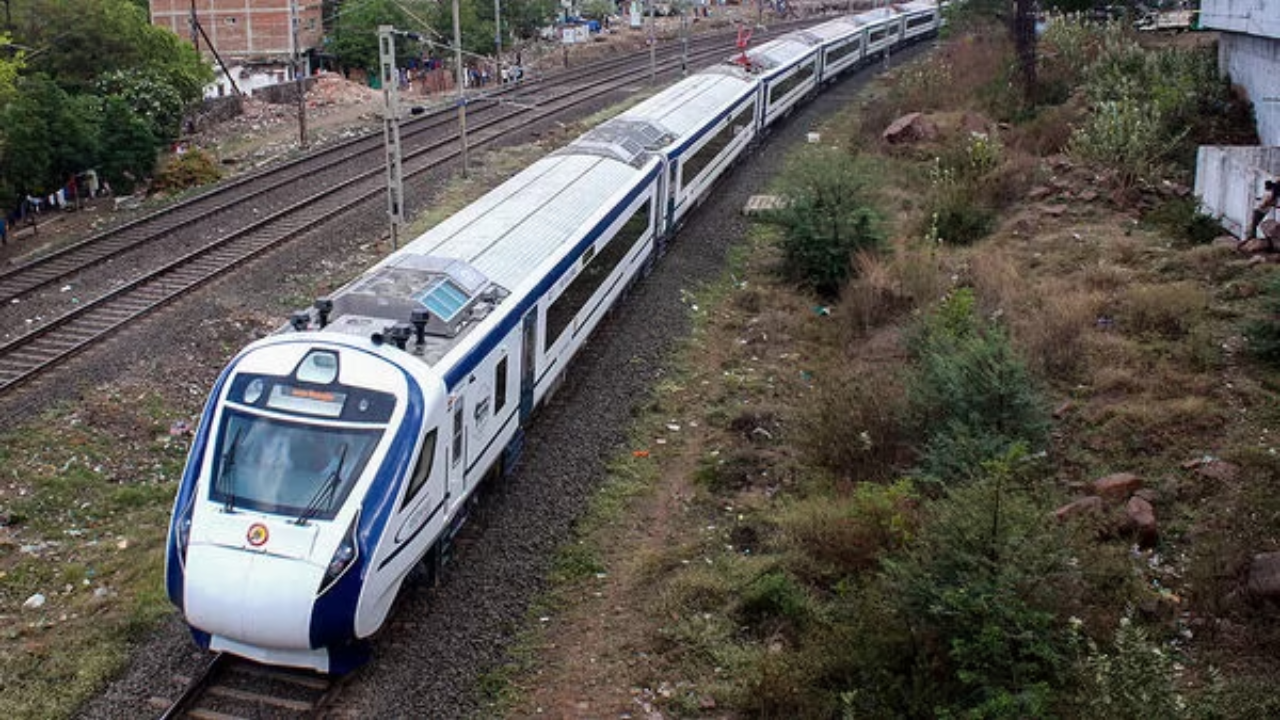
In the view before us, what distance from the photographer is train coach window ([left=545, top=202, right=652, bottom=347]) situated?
14383 millimetres

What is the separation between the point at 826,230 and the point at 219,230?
11882 millimetres

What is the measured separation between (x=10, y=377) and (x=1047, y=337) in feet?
45.7

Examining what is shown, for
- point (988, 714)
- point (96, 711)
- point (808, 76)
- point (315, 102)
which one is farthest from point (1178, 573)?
point (315, 102)

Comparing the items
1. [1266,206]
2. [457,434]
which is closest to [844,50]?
[1266,206]

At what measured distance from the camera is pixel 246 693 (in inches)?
360

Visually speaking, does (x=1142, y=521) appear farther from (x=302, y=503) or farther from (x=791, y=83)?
(x=791, y=83)

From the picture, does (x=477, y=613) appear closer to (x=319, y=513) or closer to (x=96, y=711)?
(x=319, y=513)

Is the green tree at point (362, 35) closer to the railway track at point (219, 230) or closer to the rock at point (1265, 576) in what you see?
the railway track at point (219, 230)

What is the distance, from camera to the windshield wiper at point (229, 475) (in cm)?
934

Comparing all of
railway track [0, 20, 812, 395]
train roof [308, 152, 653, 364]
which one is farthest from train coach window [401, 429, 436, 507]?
railway track [0, 20, 812, 395]

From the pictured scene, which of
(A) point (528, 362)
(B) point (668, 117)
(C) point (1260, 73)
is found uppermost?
(C) point (1260, 73)

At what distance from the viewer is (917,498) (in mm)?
11016

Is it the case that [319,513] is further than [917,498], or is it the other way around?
[917,498]

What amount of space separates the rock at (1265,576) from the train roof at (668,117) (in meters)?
12.6
